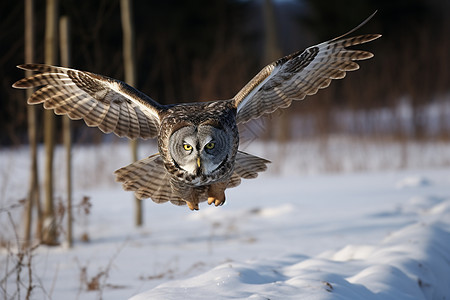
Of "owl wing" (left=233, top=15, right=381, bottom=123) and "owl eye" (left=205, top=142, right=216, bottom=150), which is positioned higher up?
"owl wing" (left=233, top=15, right=381, bottom=123)

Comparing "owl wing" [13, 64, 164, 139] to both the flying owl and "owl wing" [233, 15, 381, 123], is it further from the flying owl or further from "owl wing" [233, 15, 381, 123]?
"owl wing" [233, 15, 381, 123]

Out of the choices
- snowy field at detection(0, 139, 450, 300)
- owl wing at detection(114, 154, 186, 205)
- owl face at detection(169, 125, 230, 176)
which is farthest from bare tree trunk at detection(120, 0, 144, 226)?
owl face at detection(169, 125, 230, 176)

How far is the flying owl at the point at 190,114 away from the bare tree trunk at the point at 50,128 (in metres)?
1.85

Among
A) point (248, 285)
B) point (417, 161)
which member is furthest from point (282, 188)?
point (248, 285)

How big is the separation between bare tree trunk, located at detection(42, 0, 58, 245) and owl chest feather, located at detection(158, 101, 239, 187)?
8.85 feet

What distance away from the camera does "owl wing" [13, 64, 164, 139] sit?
375 cm

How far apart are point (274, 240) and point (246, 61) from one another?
807 cm

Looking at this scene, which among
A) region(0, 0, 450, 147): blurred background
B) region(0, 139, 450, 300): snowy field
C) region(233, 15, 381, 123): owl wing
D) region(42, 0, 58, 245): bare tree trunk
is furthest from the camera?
region(0, 0, 450, 147): blurred background

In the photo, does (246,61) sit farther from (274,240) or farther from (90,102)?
(90,102)

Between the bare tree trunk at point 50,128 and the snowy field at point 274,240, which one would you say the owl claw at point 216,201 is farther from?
the bare tree trunk at point 50,128

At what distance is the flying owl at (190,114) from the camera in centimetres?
318

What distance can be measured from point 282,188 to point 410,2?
16249mm

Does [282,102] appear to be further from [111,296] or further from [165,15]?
[165,15]

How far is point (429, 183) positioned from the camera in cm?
842
